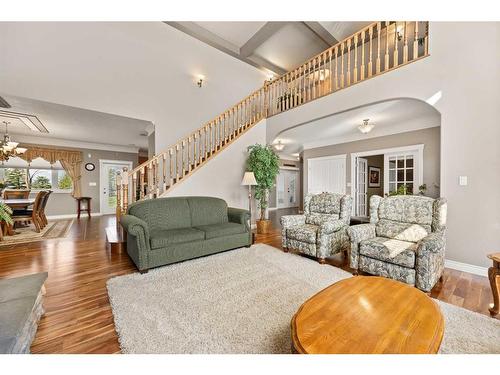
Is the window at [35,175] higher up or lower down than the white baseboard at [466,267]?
higher up

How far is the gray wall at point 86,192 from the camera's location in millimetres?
6746

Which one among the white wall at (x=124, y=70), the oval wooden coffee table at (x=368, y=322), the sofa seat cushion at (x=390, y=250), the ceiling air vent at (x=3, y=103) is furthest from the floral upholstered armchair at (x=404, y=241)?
the ceiling air vent at (x=3, y=103)

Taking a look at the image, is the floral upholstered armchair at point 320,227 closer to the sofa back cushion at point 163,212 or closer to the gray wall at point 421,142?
the sofa back cushion at point 163,212

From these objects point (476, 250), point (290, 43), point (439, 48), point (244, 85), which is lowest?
point (476, 250)

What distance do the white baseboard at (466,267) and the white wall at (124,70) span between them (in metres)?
5.57

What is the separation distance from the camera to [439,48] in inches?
111

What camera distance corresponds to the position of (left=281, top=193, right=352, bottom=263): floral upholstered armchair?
2.87 metres

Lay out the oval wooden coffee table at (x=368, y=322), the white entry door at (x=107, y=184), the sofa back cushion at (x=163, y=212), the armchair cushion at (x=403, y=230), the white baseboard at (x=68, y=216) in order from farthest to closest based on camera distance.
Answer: the white entry door at (x=107, y=184) < the white baseboard at (x=68, y=216) < the sofa back cushion at (x=163, y=212) < the armchair cushion at (x=403, y=230) < the oval wooden coffee table at (x=368, y=322)

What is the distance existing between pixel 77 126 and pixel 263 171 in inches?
195

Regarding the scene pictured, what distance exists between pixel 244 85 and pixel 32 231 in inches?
258
